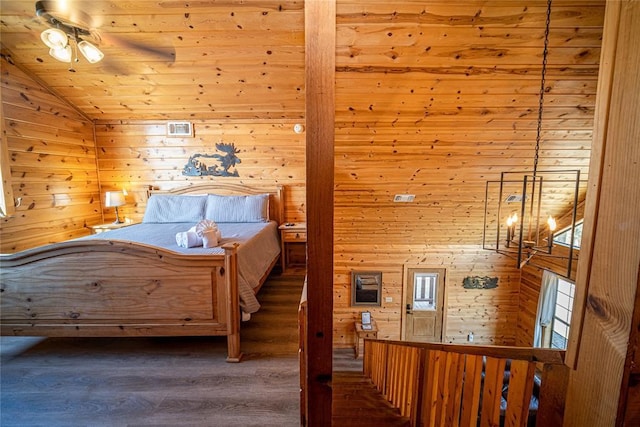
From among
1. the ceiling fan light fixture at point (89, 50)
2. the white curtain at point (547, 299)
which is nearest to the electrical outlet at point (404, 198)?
the white curtain at point (547, 299)

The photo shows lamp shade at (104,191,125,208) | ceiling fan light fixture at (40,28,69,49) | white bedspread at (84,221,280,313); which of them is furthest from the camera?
lamp shade at (104,191,125,208)

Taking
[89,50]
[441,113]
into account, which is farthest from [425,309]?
[89,50]

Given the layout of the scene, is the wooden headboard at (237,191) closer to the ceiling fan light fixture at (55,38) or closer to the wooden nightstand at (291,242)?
the wooden nightstand at (291,242)

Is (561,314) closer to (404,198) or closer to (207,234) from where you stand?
(404,198)

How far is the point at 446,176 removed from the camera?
3.11 metres

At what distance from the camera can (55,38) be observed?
1783 millimetres

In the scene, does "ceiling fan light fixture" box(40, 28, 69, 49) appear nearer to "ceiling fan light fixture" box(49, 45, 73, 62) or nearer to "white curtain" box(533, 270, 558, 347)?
"ceiling fan light fixture" box(49, 45, 73, 62)

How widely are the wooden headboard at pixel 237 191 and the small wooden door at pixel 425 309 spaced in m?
2.58

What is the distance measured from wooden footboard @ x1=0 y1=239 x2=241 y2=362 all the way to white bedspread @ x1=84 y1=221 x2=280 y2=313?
17cm

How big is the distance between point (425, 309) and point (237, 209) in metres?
3.54

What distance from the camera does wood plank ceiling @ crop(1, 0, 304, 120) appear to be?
7.42 ft

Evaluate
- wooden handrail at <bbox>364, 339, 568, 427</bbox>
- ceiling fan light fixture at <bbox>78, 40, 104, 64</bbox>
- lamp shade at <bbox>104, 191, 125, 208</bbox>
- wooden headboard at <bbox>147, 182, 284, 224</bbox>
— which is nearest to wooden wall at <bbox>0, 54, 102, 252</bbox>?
lamp shade at <bbox>104, 191, 125, 208</bbox>

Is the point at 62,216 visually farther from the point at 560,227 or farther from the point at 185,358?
the point at 560,227

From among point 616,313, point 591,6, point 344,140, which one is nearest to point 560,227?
point 591,6
